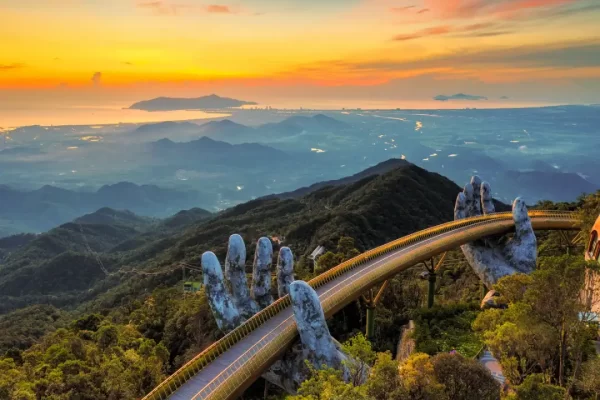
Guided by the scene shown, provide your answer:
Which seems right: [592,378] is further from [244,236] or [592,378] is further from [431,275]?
[244,236]

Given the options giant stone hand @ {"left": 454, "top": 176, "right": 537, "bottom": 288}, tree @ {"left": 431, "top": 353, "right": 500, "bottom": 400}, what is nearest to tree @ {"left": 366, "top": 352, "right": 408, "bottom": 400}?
tree @ {"left": 431, "top": 353, "right": 500, "bottom": 400}

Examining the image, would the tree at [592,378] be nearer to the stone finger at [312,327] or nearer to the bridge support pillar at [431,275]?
the stone finger at [312,327]

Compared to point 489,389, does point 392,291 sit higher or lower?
lower

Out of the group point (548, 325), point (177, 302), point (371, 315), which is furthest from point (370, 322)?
point (548, 325)

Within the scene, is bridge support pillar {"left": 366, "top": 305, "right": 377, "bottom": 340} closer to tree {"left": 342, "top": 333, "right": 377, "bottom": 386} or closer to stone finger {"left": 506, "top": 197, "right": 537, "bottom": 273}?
stone finger {"left": 506, "top": 197, "right": 537, "bottom": 273}

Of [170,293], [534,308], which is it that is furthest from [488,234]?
[170,293]

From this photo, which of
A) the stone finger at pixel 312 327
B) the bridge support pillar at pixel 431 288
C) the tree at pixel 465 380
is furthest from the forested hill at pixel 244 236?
the tree at pixel 465 380

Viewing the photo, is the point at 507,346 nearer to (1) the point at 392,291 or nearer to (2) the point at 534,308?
(2) the point at 534,308
